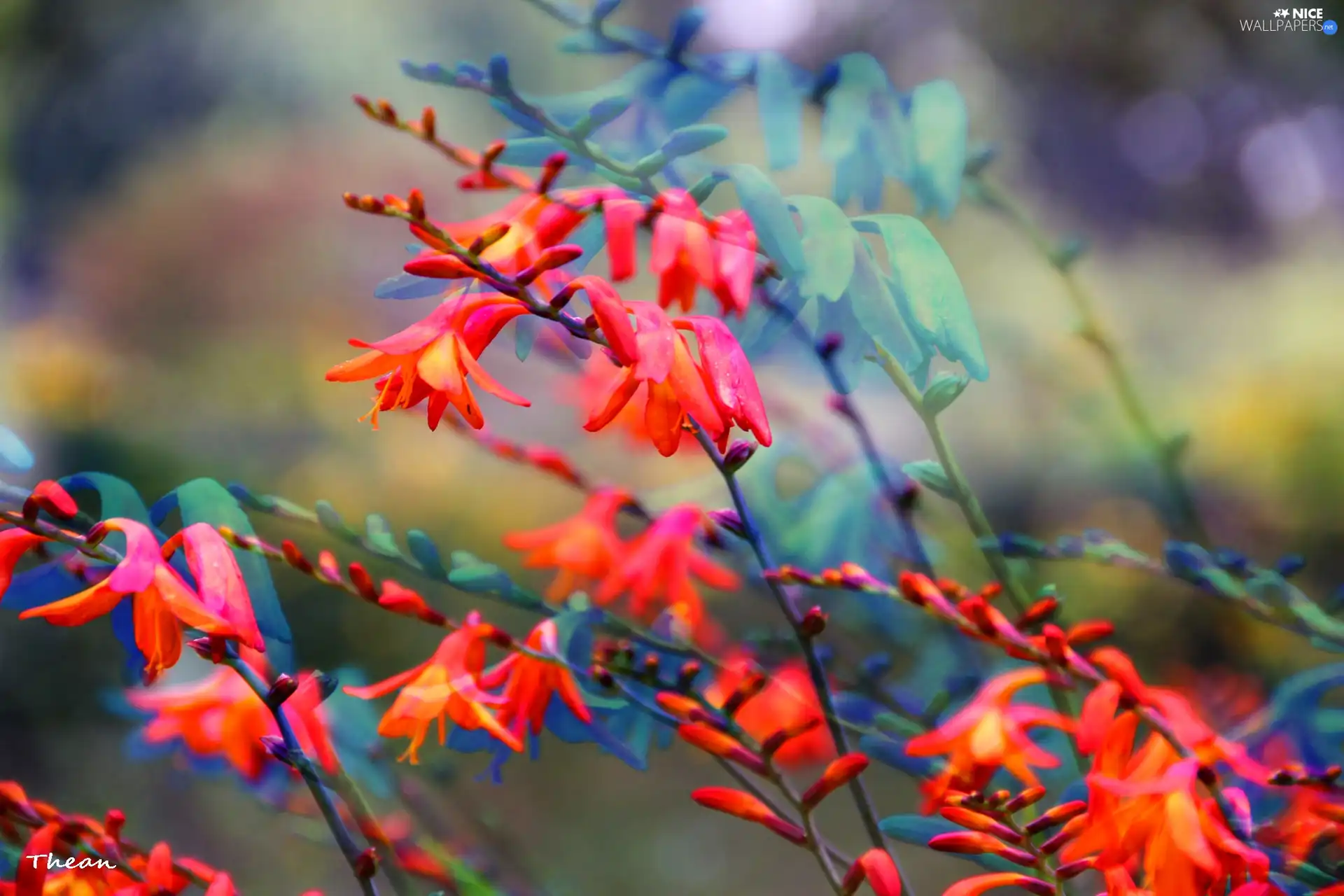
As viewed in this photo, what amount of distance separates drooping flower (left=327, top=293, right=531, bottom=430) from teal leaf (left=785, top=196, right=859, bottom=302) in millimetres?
96

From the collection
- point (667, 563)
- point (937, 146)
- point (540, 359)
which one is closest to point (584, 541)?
point (667, 563)

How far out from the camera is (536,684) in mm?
326

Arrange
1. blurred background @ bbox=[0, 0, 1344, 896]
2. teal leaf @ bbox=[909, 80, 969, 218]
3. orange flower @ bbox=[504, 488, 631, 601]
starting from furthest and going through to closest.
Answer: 1. blurred background @ bbox=[0, 0, 1344, 896]
2. orange flower @ bbox=[504, 488, 631, 601]
3. teal leaf @ bbox=[909, 80, 969, 218]

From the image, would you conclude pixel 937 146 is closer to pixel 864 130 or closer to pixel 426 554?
pixel 864 130

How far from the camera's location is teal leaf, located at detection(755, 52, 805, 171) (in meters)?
0.36

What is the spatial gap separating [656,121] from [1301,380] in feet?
3.00

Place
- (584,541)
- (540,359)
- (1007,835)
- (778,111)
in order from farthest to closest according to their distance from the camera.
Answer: (540,359)
(584,541)
(778,111)
(1007,835)

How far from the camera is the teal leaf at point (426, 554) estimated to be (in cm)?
30

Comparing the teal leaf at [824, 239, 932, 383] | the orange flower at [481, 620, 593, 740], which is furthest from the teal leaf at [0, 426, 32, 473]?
the teal leaf at [824, 239, 932, 383]

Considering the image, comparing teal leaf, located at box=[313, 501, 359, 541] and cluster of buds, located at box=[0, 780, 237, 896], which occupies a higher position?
teal leaf, located at box=[313, 501, 359, 541]

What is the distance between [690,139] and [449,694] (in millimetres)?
205

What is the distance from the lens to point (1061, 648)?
0.28 meters

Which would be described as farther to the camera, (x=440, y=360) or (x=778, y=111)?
(x=778, y=111)

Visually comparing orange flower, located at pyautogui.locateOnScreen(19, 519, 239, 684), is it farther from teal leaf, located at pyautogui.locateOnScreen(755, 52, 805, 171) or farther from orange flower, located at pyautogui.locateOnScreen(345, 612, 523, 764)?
teal leaf, located at pyautogui.locateOnScreen(755, 52, 805, 171)
